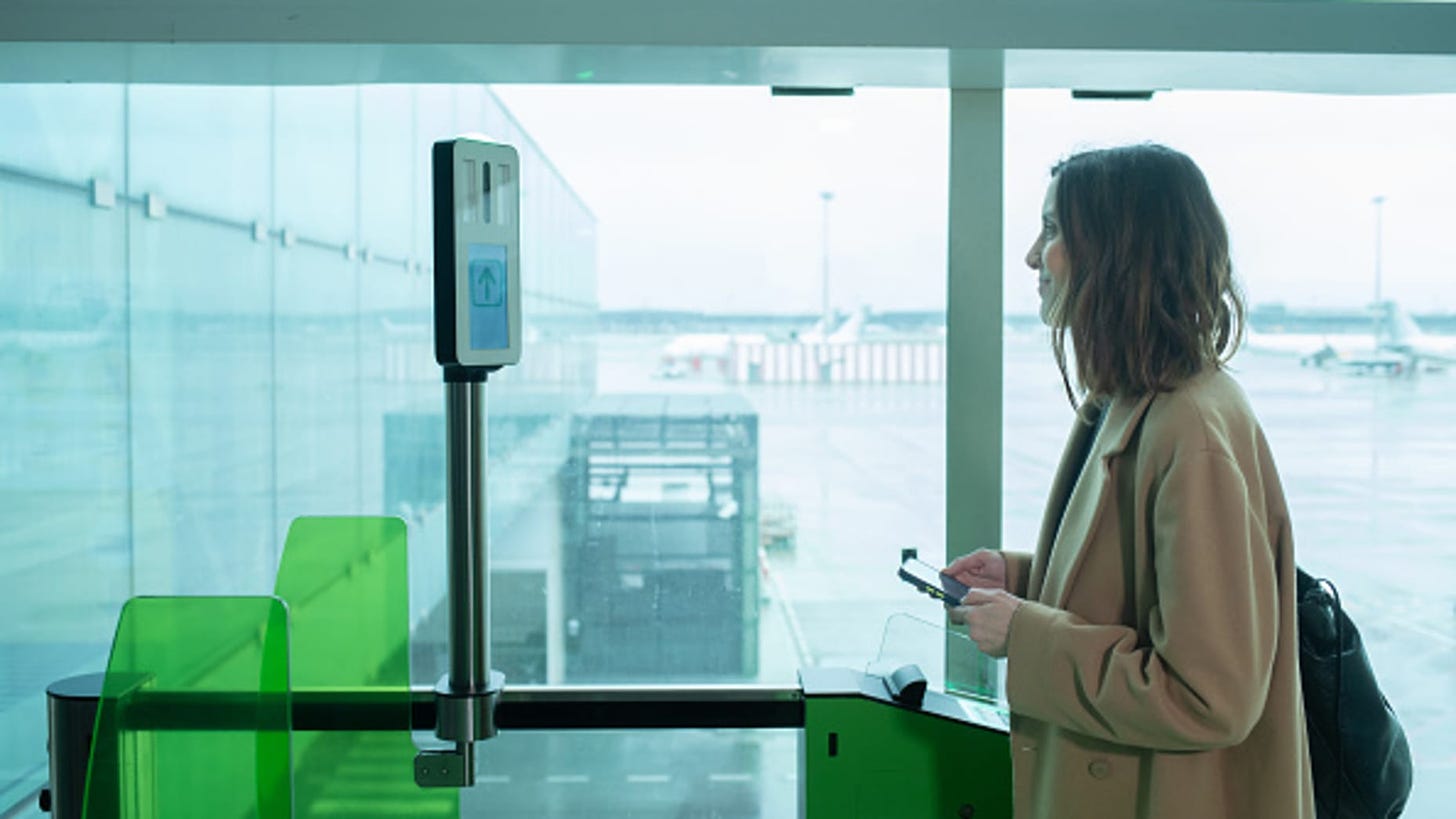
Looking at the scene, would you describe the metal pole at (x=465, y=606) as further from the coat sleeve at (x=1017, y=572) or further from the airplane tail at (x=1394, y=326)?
the airplane tail at (x=1394, y=326)

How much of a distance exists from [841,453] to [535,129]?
3.39 feet

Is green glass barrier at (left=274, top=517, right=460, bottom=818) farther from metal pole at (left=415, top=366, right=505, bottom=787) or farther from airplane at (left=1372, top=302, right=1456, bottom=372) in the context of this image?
airplane at (left=1372, top=302, right=1456, bottom=372)

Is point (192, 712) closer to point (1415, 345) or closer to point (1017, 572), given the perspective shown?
point (1017, 572)

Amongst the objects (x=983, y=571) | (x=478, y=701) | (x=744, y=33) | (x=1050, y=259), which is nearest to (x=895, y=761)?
(x=983, y=571)

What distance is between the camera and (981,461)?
2.73m

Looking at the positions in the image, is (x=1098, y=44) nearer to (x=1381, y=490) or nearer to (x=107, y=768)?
(x=1381, y=490)

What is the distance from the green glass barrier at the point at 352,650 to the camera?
2.23 metres

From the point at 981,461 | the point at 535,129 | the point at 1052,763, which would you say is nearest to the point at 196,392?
the point at 535,129

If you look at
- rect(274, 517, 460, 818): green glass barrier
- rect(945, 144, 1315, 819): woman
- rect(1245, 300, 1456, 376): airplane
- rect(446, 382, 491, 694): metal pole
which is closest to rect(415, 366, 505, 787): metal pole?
rect(446, 382, 491, 694): metal pole

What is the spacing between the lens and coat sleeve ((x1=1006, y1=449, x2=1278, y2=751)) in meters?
1.46

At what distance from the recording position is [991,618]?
1.67 meters

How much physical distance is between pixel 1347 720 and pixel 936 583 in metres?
0.59

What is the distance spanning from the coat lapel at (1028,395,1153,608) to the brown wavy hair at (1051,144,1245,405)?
0.16 feet

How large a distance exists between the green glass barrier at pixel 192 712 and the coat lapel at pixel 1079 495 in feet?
3.69
